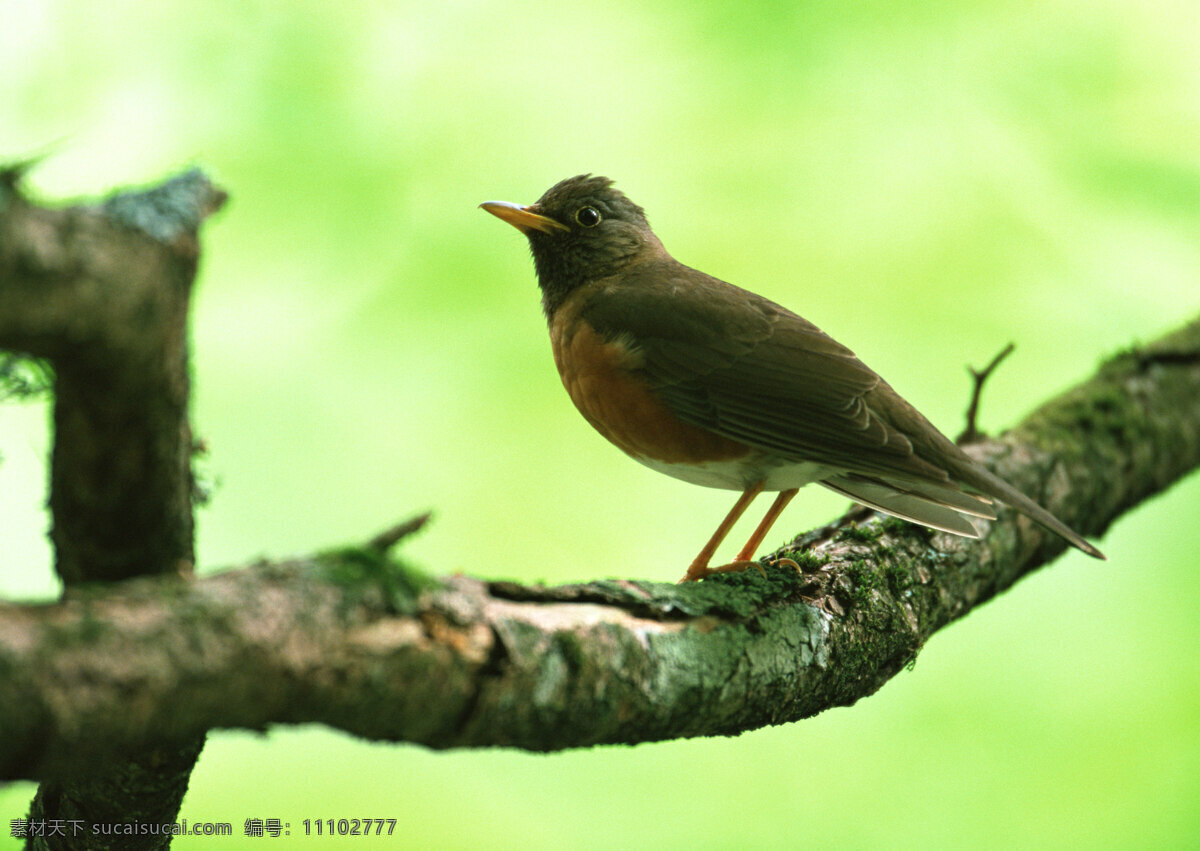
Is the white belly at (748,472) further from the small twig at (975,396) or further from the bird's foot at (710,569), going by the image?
the small twig at (975,396)

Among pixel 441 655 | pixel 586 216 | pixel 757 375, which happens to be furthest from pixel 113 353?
pixel 586 216

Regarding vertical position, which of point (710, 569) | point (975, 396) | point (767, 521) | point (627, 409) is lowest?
point (710, 569)

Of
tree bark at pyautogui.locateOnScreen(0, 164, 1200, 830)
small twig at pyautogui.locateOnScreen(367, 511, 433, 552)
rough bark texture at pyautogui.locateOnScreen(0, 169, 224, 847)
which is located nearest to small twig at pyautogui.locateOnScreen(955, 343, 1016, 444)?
tree bark at pyautogui.locateOnScreen(0, 164, 1200, 830)

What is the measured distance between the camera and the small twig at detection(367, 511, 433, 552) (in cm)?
186

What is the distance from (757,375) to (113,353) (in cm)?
250

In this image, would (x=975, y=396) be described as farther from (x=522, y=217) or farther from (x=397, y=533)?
(x=397, y=533)

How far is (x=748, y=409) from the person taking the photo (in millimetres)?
3686

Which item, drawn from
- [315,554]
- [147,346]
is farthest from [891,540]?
[147,346]

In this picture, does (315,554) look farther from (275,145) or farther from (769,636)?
(275,145)

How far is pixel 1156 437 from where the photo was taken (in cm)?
504

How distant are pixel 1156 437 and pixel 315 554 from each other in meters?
4.62

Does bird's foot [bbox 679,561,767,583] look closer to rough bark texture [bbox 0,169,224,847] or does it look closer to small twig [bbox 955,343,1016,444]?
small twig [bbox 955,343,1016,444]

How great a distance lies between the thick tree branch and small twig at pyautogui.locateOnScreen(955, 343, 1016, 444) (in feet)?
4.24

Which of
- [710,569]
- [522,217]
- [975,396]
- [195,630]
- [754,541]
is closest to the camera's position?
[195,630]
